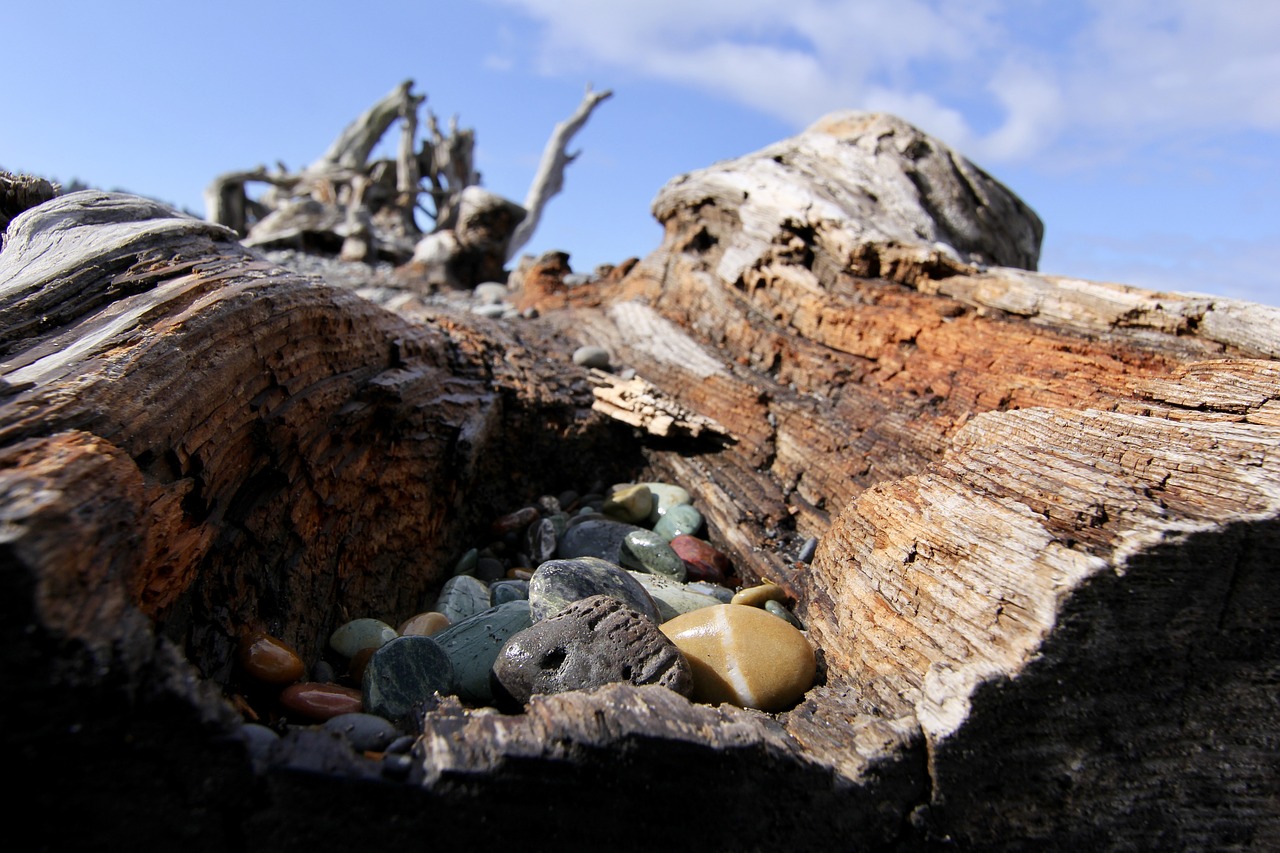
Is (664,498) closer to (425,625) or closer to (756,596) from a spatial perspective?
(756,596)

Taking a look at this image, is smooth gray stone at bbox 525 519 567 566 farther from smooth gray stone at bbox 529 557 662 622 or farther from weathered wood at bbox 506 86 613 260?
weathered wood at bbox 506 86 613 260

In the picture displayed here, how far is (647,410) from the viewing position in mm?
4824

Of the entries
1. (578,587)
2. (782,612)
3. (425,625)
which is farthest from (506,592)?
(782,612)

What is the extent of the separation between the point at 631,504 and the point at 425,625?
1.51m

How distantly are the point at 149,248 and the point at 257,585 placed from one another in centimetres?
148

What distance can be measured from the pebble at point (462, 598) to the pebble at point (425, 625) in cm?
14

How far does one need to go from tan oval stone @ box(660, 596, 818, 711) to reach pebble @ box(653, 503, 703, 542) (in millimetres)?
1337

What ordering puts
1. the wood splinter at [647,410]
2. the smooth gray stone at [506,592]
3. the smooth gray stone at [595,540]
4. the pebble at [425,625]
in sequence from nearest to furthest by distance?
the pebble at [425,625] → the smooth gray stone at [506,592] → the smooth gray stone at [595,540] → the wood splinter at [647,410]

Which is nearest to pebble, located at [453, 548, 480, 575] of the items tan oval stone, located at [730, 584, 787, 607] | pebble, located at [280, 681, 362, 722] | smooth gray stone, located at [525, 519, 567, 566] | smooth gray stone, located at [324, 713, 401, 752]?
smooth gray stone, located at [525, 519, 567, 566]

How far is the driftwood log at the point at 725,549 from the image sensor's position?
1731 mm

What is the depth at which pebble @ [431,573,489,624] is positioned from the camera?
137 inches

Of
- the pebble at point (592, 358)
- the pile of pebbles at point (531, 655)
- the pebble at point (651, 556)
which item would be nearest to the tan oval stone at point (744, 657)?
the pile of pebbles at point (531, 655)

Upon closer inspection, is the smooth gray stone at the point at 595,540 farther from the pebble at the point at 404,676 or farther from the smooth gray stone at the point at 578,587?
the pebble at the point at 404,676

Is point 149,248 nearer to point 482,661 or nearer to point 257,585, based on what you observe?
point 257,585
